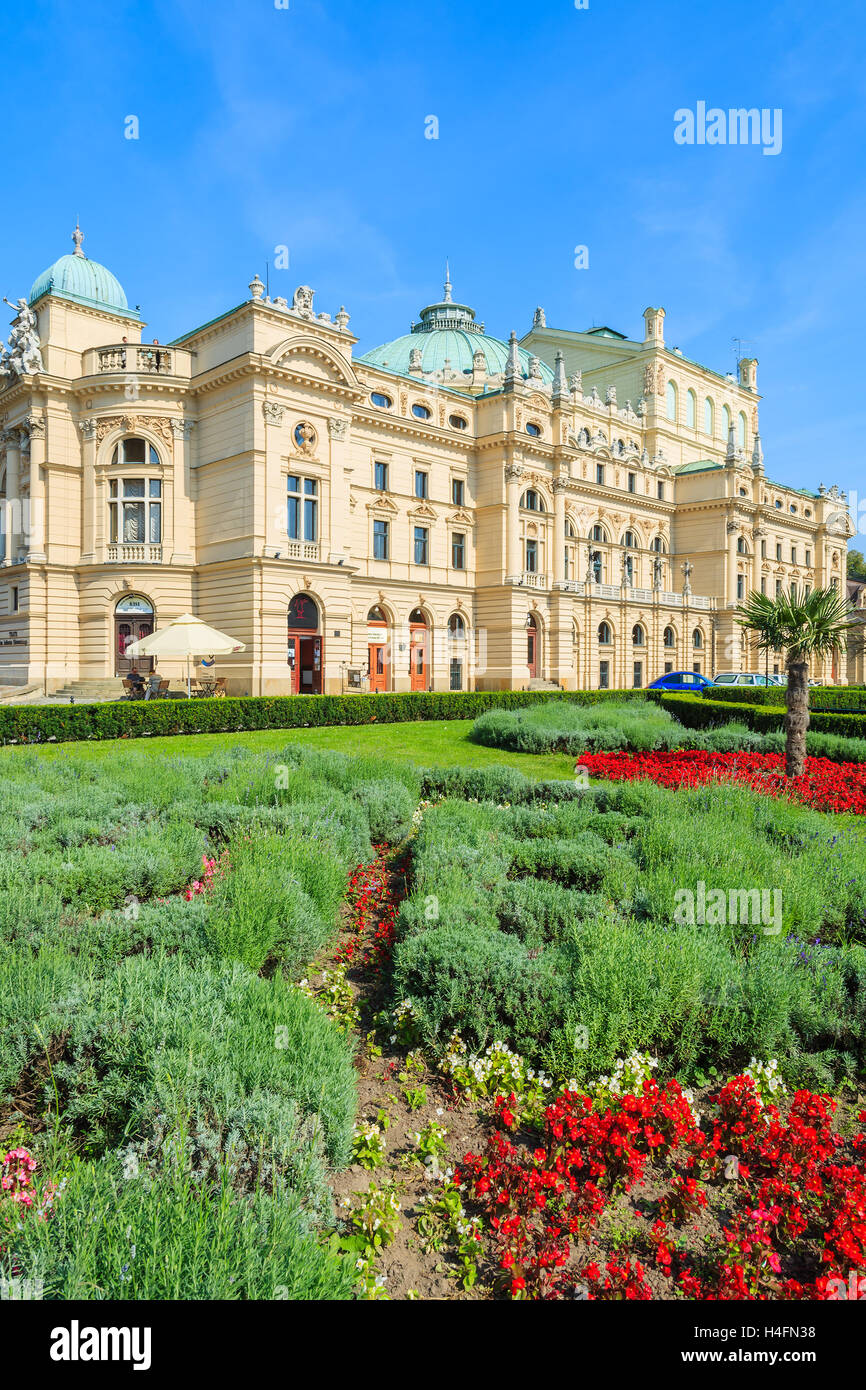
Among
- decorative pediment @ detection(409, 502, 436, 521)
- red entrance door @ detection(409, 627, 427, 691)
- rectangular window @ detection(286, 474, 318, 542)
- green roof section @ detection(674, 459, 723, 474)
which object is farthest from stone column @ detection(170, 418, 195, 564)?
green roof section @ detection(674, 459, 723, 474)

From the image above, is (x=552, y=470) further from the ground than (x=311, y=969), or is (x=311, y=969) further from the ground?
(x=552, y=470)

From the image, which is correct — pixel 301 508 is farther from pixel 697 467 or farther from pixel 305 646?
pixel 697 467

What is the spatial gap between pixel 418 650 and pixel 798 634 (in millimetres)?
27042

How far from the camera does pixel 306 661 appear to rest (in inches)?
1291

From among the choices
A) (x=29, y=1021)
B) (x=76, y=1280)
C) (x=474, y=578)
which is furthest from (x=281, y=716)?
(x=474, y=578)

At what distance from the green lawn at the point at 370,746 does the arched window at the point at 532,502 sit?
Result: 24.4 metres

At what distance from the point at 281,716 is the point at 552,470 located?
28781mm

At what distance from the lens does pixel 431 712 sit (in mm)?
25969

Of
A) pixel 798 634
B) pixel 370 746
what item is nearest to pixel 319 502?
pixel 370 746

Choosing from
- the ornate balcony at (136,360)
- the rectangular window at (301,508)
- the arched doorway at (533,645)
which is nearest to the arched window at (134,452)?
the ornate balcony at (136,360)

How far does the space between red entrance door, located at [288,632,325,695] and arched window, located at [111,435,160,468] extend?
33.3ft

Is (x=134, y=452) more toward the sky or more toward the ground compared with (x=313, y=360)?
more toward the ground

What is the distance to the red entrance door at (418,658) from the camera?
129 feet

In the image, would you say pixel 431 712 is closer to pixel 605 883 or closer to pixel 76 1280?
pixel 605 883
